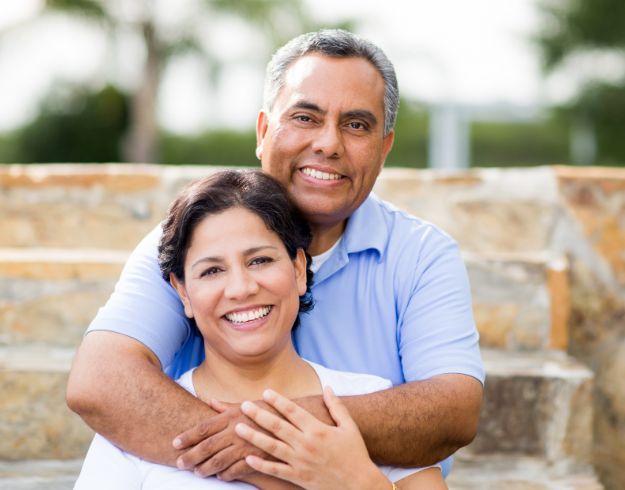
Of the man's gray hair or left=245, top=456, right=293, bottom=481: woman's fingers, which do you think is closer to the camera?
left=245, top=456, right=293, bottom=481: woman's fingers

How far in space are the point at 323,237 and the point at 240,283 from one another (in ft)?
1.95

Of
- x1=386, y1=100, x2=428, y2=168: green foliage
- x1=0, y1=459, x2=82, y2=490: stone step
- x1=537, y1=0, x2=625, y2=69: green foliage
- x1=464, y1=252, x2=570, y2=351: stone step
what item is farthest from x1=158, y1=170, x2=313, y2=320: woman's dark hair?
x1=537, y1=0, x2=625, y2=69: green foliage

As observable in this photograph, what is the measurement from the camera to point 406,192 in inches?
142

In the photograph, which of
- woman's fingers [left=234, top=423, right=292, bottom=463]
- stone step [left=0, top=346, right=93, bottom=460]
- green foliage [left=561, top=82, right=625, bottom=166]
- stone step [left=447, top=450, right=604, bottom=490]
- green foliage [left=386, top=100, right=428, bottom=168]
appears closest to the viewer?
woman's fingers [left=234, top=423, right=292, bottom=463]

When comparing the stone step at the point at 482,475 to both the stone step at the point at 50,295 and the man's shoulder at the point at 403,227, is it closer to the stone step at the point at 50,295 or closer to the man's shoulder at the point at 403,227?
the stone step at the point at 50,295

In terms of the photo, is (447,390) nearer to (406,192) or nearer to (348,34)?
(348,34)

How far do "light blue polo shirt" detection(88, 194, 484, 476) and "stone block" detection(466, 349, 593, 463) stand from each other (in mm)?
563

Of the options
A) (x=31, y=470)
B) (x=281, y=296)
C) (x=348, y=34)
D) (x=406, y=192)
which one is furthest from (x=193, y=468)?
(x=406, y=192)

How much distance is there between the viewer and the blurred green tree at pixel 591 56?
20875 mm

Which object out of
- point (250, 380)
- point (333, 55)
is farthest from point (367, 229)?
point (250, 380)

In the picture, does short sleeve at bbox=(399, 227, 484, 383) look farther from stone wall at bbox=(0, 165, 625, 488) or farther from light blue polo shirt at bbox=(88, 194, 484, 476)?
stone wall at bbox=(0, 165, 625, 488)

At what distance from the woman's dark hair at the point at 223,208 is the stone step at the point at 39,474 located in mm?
804

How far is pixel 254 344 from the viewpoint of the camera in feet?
6.34

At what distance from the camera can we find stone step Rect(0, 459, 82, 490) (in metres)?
2.46
